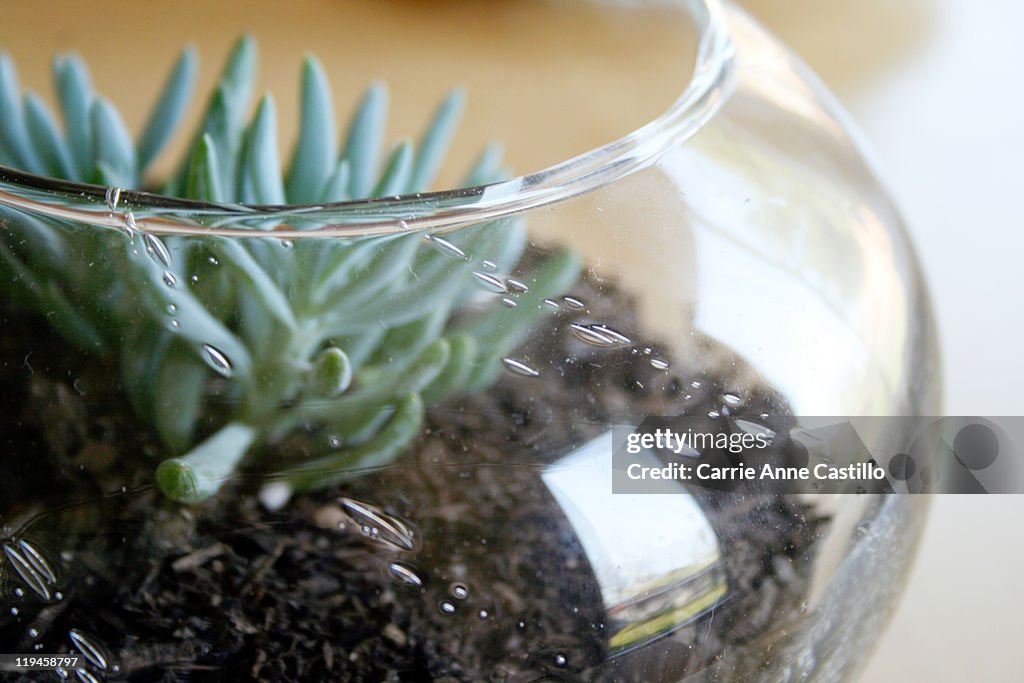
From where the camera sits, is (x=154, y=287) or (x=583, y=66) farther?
(x=583, y=66)

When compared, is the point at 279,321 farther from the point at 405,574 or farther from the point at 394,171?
the point at 394,171

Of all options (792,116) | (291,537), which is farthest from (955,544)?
(291,537)

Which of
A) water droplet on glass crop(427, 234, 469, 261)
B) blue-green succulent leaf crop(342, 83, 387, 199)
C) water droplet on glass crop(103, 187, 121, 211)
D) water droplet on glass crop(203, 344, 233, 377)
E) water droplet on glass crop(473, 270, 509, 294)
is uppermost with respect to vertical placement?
blue-green succulent leaf crop(342, 83, 387, 199)

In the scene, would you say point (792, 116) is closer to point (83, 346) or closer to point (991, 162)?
point (83, 346)

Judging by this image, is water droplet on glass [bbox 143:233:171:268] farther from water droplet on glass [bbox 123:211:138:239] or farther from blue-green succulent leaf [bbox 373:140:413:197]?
blue-green succulent leaf [bbox 373:140:413:197]

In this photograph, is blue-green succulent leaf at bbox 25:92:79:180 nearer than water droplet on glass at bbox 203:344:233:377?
No

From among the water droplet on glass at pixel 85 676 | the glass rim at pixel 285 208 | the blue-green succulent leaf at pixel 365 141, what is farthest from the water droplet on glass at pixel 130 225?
the blue-green succulent leaf at pixel 365 141

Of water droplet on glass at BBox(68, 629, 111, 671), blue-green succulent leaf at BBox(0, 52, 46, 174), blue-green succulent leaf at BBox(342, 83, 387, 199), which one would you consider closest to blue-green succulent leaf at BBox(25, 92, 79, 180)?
blue-green succulent leaf at BBox(0, 52, 46, 174)
